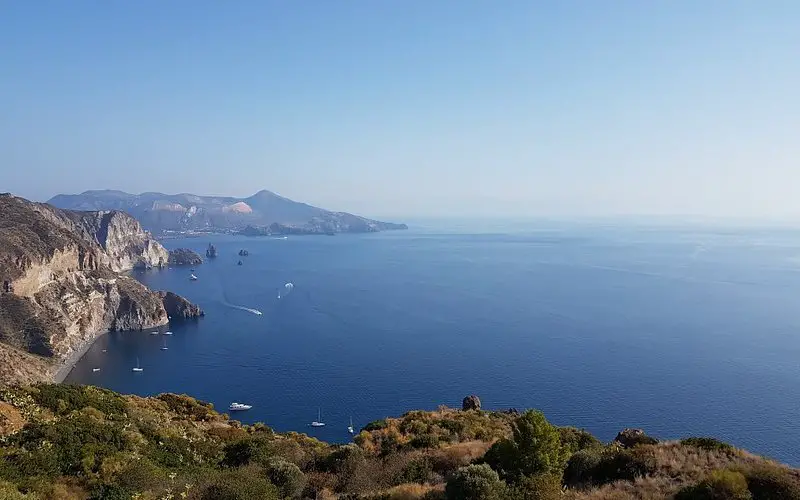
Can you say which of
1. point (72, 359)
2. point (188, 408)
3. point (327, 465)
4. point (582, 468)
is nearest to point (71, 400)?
point (188, 408)

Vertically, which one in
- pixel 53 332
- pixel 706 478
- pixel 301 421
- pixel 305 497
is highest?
pixel 706 478

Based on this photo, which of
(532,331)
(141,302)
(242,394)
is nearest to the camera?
(242,394)

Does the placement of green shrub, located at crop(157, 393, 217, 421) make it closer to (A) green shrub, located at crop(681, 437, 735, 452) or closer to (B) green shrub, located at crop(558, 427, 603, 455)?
(B) green shrub, located at crop(558, 427, 603, 455)

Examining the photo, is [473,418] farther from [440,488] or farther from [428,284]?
[428,284]

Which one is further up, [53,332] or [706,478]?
[706,478]

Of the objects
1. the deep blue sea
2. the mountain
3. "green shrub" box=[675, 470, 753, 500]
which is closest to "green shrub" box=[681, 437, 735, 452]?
"green shrub" box=[675, 470, 753, 500]

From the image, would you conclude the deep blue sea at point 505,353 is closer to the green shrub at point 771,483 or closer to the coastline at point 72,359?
the coastline at point 72,359

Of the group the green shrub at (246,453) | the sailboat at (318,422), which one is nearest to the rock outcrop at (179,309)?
the sailboat at (318,422)

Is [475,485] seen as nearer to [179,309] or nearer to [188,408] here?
[188,408]

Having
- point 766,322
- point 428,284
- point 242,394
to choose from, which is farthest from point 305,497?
point 428,284
